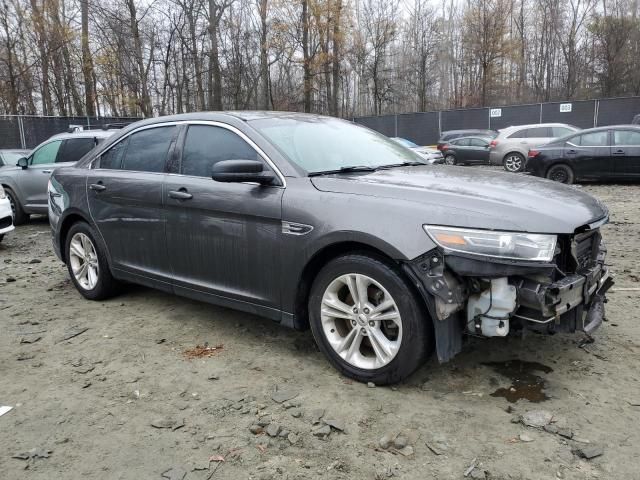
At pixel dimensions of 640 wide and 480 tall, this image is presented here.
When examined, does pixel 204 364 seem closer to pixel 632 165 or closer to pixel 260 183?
pixel 260 183

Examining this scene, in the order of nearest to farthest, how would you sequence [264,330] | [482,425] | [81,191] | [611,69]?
1. [482,425]
2. [264,330]
3. [81,191]
4. [611,69]

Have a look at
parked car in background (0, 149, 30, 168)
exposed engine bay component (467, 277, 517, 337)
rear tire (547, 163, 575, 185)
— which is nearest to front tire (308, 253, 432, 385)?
exposed engine bay component (467, 277, 517, 337)

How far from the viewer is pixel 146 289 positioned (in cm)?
538

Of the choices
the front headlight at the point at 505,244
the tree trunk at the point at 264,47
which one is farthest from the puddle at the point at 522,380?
the tree trunk at the point at 264,47

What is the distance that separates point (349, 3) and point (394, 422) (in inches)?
1267

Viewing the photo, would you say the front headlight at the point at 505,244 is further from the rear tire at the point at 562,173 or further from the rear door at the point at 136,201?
the rear tire at the point at 562,173

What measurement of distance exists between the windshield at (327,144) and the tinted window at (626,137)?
974 centimetres

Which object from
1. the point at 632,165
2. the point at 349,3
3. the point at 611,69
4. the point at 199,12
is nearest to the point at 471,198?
the point at 632,165

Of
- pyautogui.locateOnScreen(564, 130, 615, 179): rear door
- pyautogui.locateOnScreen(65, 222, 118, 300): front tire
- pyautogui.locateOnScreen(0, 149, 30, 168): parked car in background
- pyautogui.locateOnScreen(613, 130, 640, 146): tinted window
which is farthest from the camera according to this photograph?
pyautogui.locateOnScreen(564, 130, 615, 179): rear door

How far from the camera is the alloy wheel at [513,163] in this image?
17125 millimetres

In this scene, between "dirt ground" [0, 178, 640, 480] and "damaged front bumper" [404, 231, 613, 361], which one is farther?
"damaged front bumper" [404, 231, 613, 361]

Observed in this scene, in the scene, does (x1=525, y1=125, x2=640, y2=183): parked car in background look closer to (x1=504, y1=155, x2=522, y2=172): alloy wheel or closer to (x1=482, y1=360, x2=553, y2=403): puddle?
(x1=504, y1=155, x2=522, y2=172): alloy wheel

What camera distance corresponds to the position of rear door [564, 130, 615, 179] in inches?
480

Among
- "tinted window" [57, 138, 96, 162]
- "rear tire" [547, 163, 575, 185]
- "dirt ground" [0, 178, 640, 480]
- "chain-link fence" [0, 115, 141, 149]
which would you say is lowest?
"dirt ground" [0, 178, 640, 480]
